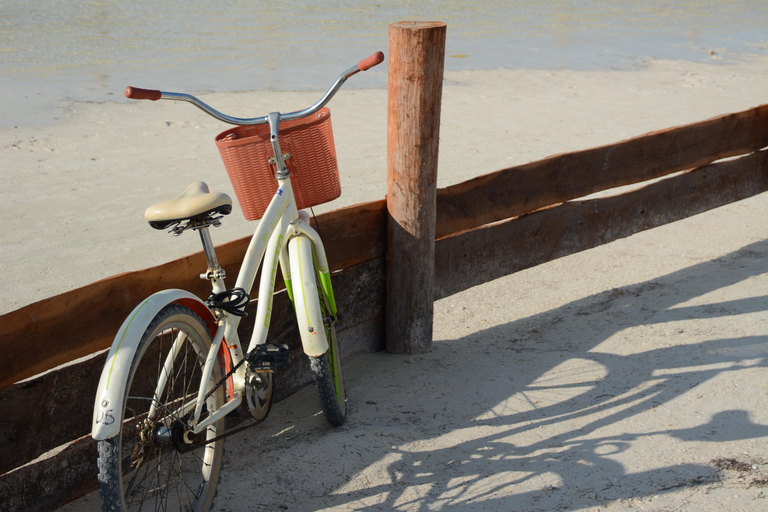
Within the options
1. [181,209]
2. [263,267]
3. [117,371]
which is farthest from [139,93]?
[117,371]

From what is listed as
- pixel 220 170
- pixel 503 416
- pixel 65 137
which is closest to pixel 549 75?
pixel 220 170

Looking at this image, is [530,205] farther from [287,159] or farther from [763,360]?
[287,159]

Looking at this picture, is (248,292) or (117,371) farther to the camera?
(248,292)

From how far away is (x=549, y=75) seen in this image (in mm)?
11922

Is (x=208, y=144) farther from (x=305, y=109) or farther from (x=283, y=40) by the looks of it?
(x=283, y=40)

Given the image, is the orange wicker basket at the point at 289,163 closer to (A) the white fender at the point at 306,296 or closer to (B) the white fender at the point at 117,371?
(A) the white fender at the point at 306,296

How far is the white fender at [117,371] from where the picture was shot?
2010 mm

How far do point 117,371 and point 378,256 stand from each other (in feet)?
6.29

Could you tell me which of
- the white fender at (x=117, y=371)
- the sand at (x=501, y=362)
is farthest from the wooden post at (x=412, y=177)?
the white fender at (x=117, y=371)

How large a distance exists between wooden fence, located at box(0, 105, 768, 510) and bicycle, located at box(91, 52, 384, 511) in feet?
0.76

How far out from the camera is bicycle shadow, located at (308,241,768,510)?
276 centimetres

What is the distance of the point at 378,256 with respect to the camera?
3779 millimetres

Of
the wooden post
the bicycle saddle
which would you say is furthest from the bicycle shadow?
the bicycle saddle

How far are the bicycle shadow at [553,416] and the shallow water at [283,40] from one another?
682 cm
